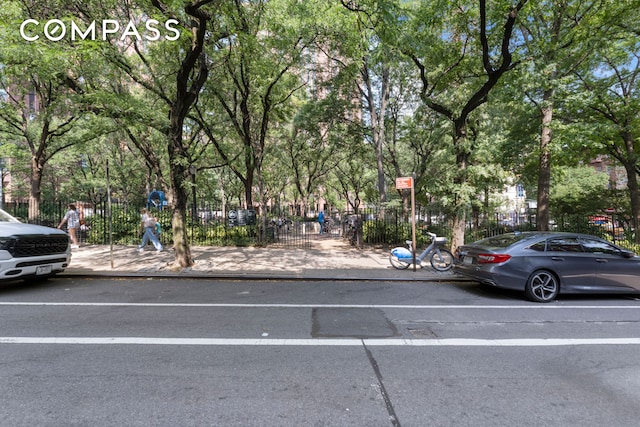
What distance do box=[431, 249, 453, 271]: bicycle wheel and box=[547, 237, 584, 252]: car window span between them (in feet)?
10.3

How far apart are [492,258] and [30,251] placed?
973 cm

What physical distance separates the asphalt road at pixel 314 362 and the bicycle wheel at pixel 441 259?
3402 mm

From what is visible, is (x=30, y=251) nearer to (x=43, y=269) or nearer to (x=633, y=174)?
(x=43, y=269)

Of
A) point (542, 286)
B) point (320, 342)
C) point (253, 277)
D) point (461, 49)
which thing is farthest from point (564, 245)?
point (461, 49)

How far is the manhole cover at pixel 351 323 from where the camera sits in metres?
4.79

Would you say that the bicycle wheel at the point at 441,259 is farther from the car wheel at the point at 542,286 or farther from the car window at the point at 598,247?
the car window at the point at 598,247

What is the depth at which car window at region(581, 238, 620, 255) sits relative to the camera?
727cm

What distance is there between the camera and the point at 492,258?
7.14m

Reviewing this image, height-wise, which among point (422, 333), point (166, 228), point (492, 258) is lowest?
point (422, 333)

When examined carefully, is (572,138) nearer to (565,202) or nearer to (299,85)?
(565,202)

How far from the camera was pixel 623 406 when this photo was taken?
3.00 meters

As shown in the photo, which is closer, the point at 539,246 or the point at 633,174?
the point at 539,246

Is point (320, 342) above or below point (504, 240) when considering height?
below

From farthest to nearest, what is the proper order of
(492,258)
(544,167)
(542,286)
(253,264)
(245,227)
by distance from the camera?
(245,227) < (544,167) < (253,264) < (492,258) < (542,286)
